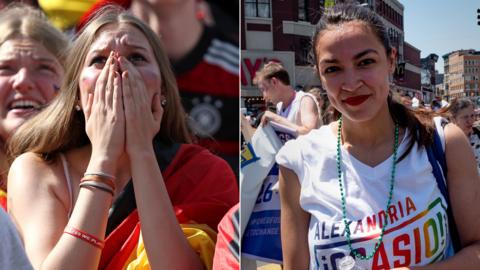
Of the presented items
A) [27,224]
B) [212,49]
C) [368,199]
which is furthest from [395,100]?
[27,224]

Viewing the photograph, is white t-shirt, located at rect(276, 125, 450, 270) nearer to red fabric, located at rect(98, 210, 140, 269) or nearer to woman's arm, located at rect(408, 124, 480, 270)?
woman's arm, located at rect(408, 124, 480, 270)

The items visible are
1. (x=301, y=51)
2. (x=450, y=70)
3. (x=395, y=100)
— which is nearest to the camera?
(x=395, y=100)

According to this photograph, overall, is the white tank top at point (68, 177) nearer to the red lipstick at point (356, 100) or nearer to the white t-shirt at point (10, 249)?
the white t-shirt at point (10, 249)

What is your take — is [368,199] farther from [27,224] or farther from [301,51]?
[27,224]

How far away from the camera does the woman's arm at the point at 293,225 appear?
1.23m

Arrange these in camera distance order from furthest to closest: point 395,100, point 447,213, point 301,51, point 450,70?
1. point 450,70
2. point 301,51
3. point 395,100
4. point 447,213

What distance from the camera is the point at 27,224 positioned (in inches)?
47.6

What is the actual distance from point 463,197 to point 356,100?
310 mm

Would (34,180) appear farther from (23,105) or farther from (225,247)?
(225,247)

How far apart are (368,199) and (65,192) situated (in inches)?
27.9

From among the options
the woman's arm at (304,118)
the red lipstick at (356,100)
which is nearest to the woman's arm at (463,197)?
the red lipstick at (356,100)

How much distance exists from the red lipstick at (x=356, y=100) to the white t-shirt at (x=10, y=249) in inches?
29.5

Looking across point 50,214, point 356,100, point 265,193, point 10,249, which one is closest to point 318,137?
point 356,100

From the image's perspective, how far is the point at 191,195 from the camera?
1282 mm
